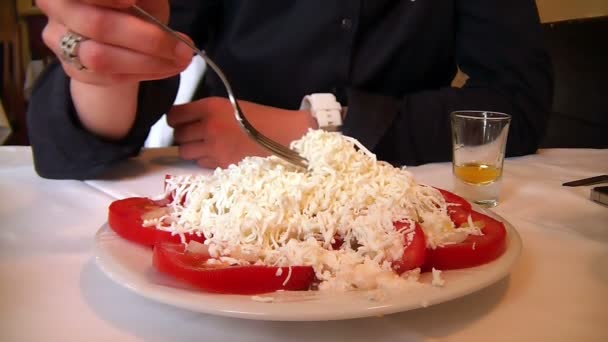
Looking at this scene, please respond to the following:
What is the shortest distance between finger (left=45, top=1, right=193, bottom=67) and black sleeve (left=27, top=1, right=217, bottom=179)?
0.99ft

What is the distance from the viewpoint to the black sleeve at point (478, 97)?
905mm

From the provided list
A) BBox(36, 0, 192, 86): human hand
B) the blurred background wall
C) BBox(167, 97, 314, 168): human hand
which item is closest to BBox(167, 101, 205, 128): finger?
BBox(167, 97, 314, 168): human hand

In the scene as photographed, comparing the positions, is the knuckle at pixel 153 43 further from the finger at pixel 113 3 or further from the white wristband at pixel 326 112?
the white wristband at pixel 326 112

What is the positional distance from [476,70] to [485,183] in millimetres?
444

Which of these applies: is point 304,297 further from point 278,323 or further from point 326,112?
point 326,112

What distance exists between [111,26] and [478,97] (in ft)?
2.29

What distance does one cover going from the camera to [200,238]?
1.52ft

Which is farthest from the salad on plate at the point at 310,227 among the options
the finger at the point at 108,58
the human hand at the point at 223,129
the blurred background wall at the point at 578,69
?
the blurred background wall at the point at 578,69

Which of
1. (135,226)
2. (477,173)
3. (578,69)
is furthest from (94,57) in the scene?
(578,69)

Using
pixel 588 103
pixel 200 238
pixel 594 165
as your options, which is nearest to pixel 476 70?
pixel 594 165

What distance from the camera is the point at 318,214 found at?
48 centimetres

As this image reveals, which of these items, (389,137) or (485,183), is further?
(389,137)

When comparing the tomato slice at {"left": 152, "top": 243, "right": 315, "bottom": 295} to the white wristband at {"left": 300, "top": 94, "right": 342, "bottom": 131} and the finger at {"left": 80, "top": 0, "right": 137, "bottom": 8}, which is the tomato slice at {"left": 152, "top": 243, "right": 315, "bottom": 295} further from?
the white wristband at {"left": 300, "top": 94, "right": 342, "bottom": 131}

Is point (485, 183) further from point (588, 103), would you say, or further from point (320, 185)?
point (588, 103)
